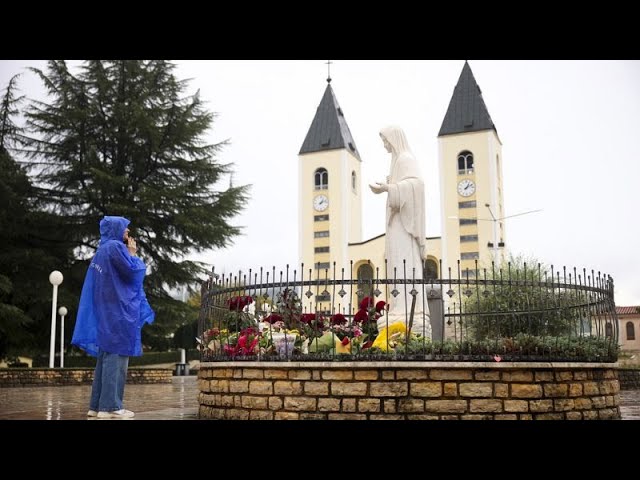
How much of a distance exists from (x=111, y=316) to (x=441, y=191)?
42.7m

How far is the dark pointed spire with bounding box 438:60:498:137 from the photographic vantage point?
4728 cm

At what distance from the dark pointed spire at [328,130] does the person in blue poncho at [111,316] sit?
46605 millimetres

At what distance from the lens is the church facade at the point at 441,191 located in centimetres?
4553

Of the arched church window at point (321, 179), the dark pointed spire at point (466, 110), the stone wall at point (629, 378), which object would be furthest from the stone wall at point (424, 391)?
the arched church window at point (321, 179)

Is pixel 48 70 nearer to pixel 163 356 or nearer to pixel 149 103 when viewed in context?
pixel 149 103

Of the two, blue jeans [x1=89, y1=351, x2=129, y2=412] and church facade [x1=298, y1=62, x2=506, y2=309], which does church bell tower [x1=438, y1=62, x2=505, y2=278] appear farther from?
blue jeans [x1=89, y1=351, x2=129, y2=412]

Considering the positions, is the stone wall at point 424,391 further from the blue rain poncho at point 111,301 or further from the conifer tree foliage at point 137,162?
the conifer tree foliage at point 137,162

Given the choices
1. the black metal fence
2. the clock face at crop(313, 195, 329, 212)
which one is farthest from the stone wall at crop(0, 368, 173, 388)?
the clock face at crop(313, 195, 329, 212)

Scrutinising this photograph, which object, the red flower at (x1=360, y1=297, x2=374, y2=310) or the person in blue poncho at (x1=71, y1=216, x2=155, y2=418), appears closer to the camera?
the person in blue poncho at (x1=71, y1=216, x2=155, y2=418)

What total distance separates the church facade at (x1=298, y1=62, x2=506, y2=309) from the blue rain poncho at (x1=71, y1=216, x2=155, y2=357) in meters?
35.9
